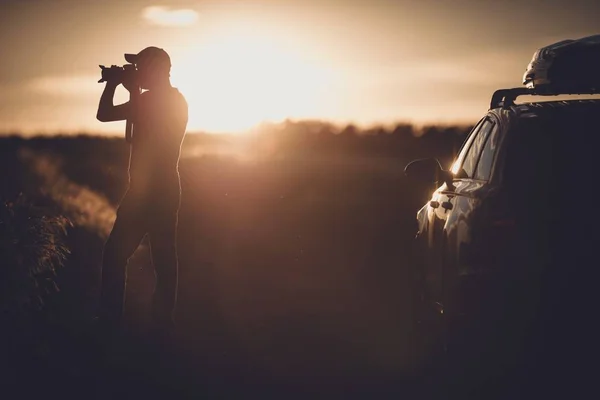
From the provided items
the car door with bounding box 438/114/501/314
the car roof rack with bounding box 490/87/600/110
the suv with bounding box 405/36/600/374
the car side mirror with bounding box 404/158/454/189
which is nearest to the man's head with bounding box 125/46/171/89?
the car side mirror with bounding box 404/158/454/189

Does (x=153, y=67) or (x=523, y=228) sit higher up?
(x=153, y=67)

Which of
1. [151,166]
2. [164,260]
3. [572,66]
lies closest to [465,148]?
[572,66]

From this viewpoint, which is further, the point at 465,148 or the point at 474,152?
the point at 465,148

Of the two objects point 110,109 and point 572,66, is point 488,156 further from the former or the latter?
point 110,109

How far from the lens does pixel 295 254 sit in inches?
615

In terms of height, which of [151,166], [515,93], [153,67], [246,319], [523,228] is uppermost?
[153,67]

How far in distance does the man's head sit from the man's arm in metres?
0.24

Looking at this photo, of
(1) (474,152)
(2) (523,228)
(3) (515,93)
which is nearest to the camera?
(2) (523,228)

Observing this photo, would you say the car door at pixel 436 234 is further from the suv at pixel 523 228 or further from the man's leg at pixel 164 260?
the man's leg at pixel 164 260

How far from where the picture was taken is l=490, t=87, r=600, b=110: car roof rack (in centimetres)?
713

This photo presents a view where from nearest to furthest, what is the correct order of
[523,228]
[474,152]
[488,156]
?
[523,228]
[488,156]
[474,152]

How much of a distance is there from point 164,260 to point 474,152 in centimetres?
285

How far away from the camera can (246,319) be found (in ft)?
33.0

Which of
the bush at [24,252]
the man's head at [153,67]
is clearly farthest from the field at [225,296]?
the man's head at [153,67]
